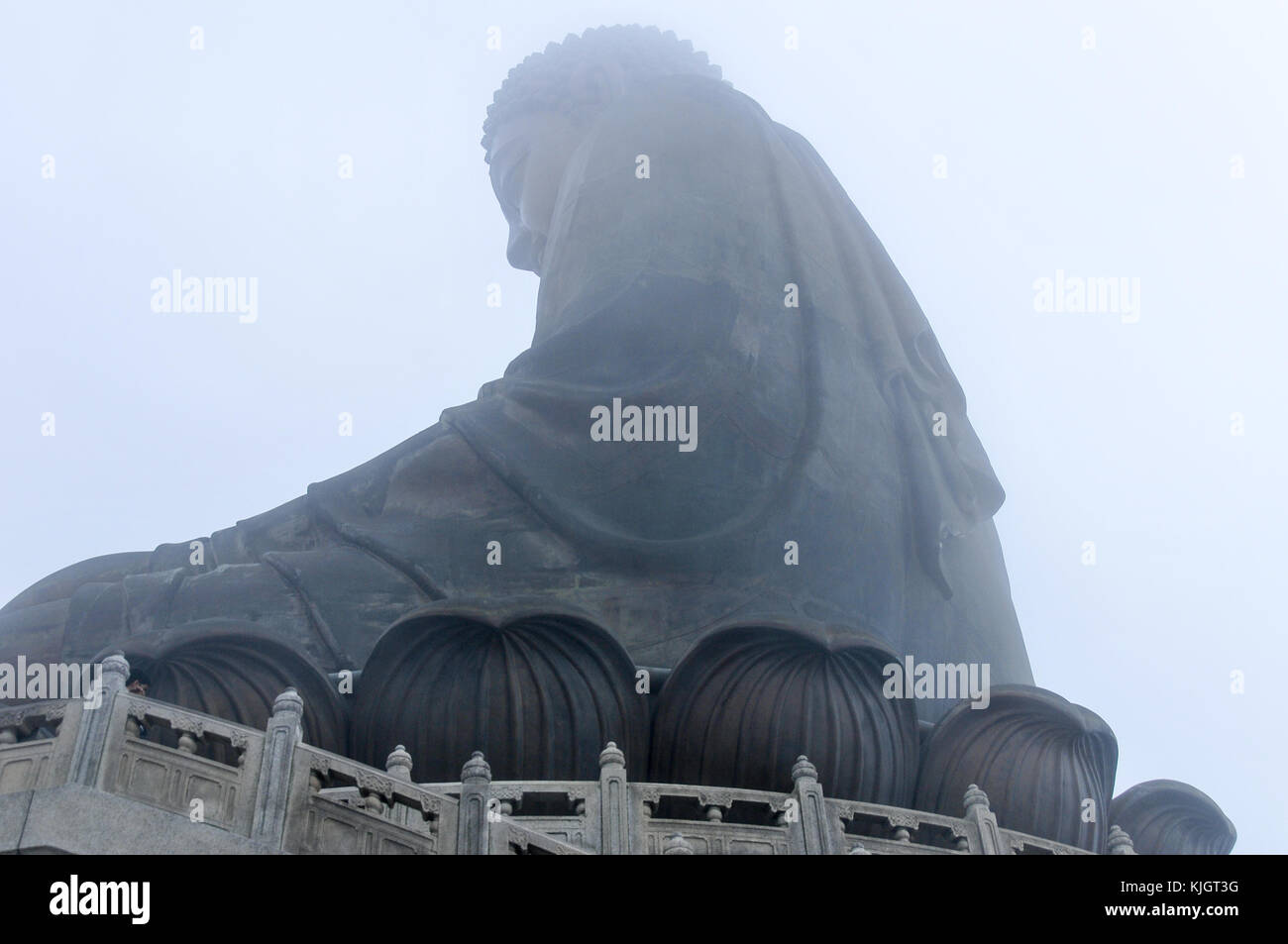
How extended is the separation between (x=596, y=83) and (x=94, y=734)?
958cm

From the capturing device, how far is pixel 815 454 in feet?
36.8

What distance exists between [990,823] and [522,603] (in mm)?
2117

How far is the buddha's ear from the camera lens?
50.2ft

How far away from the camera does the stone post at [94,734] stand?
652 centimetres

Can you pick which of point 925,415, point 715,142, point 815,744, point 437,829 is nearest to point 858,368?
point 925,415

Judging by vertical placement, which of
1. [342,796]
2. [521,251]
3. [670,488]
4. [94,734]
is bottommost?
[342,796]

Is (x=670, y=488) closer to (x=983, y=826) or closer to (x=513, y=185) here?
(x=983, y=826)

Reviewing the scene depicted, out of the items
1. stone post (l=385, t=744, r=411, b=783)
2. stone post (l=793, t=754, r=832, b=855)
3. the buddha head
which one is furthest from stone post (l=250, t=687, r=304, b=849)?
the buddha head

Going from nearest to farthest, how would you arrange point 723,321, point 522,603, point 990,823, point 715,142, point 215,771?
point 215,771
point 990,823
point 522,603
point 723,321
point 715,142

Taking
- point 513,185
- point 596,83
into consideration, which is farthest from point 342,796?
point 596,83

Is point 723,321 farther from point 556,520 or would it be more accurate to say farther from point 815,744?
point 815,744

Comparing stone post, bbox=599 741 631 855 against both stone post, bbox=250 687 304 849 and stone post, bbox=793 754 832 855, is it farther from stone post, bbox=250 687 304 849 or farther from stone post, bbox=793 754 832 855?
stone post, bbox=250 687 304 849

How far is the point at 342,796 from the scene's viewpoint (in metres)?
6.81

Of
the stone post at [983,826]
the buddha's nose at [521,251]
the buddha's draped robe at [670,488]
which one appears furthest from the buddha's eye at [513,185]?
the stone post at [983,826]
